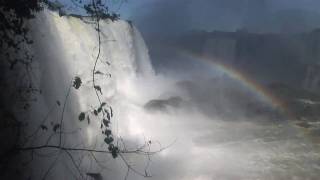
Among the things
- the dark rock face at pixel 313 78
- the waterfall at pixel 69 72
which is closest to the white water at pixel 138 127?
the waterfall at pixel 69 72

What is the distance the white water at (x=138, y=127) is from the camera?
11141mm

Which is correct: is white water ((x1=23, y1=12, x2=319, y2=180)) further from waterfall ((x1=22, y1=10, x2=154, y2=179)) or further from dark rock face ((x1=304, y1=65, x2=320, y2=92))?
dark rock face ((x1=304, y1=65, x2=320, y2=92))

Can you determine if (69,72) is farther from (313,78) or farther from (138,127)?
(313,78)

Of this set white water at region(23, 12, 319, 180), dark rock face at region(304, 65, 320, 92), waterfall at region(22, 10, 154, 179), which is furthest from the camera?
dark rock face at region(304, 65, 320, 92)

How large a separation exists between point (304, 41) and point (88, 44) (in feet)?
100

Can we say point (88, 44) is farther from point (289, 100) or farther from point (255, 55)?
point (255, 55)

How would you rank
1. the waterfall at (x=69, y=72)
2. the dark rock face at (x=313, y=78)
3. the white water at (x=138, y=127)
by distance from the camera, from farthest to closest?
the dark rock face at (x=313, y=78) → the white water at (x=138, y=127) → the waterfall at (x=69, y=72)

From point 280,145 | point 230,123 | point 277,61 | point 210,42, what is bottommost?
point 280,145

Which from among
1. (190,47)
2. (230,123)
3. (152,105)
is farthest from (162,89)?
(190,47)

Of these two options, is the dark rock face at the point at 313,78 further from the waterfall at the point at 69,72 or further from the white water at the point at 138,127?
the waterfall at the point at 69,72

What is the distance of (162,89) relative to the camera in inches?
1294

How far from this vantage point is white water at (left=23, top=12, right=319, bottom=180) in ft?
36.6

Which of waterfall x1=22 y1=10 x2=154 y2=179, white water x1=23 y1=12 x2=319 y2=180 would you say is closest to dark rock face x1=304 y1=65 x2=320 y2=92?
white water x1=23 y1=12 x2=319 y2=180

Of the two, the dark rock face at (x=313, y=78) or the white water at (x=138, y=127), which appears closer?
the white water at (x=138, y=127)
